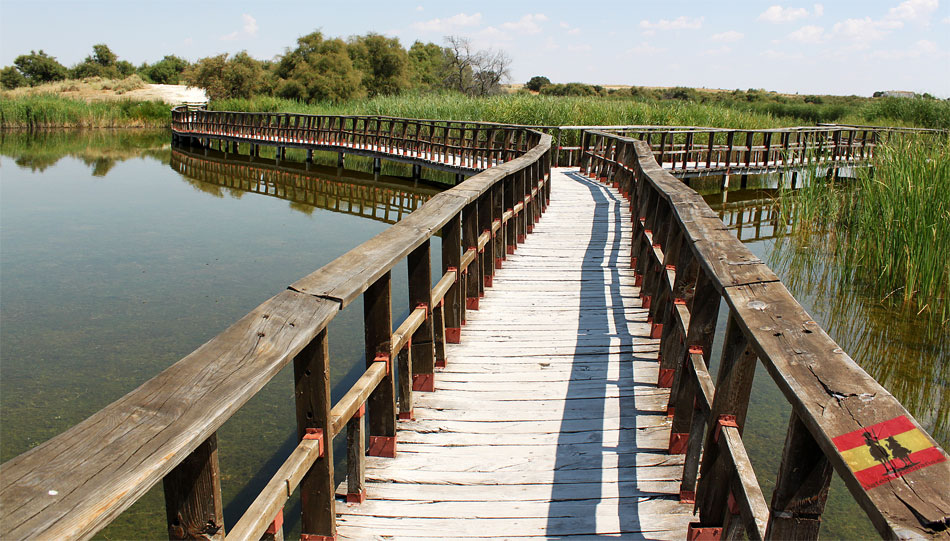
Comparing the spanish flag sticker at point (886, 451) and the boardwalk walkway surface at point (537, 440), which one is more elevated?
the spanish flag sticker at point (886, 451)

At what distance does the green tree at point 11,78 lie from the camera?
6338 cm

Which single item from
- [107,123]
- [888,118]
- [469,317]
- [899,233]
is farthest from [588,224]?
[107,123]

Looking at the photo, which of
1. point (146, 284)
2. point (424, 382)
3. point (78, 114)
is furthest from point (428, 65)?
point (424, 382)

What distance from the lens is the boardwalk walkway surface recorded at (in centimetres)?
267

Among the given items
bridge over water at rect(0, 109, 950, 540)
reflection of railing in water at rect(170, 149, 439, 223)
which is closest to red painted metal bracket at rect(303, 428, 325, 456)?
bridge over water at rect(0, 109, 950, 540)

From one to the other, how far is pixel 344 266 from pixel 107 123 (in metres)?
43.9

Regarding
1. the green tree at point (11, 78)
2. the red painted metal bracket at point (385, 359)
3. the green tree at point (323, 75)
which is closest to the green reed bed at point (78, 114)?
the green tree at point (323, 75)

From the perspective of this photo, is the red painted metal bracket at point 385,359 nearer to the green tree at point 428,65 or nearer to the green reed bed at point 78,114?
the green reed bed at point 78,114

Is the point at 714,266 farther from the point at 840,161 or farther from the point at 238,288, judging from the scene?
the point at 840,161

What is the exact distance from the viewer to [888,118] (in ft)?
92.4

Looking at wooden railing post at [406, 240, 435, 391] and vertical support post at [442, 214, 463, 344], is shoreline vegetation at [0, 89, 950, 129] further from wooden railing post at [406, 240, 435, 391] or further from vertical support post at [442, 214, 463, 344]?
wooden railing post at [406, 240, 435, 391]

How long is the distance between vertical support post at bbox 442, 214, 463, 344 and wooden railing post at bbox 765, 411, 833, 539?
256 cm

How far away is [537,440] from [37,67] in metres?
77.9

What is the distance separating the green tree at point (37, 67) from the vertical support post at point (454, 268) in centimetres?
7557
